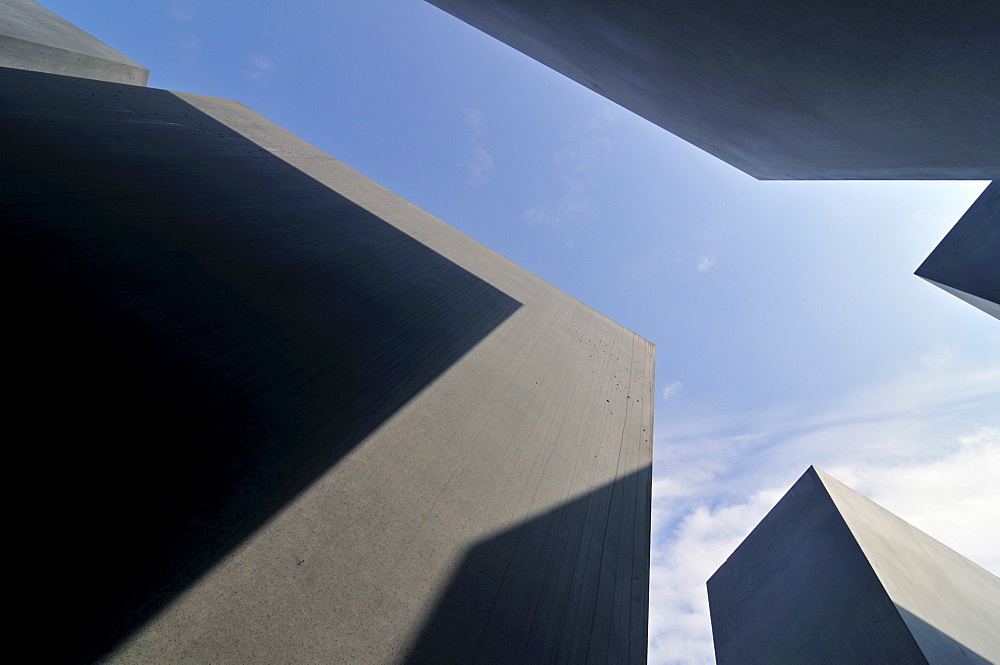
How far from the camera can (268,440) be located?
231 centimetres

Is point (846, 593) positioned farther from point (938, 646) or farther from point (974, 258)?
point (974, 258)

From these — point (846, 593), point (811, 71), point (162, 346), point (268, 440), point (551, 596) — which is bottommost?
point (846, 593)

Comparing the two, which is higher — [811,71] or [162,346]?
[811,71]

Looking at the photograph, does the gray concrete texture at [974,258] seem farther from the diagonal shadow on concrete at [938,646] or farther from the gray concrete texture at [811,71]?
the diagonal shadow on concrete at [938,646]

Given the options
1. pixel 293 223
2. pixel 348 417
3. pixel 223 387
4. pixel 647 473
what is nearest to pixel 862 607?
pixel 647 473

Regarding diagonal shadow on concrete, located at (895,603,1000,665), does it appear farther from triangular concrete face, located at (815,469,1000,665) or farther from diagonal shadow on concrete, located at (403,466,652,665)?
diagonal shadow on concrete, located at (403,466,652,665)

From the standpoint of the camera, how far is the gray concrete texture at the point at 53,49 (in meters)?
7.03

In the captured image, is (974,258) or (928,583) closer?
(974,258)

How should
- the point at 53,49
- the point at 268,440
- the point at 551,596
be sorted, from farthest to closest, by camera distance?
1. the point at 53,49
2. the point at 551,596
3. the point at 268,440

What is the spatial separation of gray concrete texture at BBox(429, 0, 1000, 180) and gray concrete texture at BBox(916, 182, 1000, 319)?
1.35m

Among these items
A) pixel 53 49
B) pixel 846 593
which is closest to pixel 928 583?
pixel 846 593

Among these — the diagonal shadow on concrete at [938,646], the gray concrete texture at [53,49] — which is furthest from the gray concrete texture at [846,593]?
the gray concrete texture at [53,49]

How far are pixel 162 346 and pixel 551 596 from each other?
8.53 feet

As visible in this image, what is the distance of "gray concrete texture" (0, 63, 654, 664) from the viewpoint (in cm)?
161
